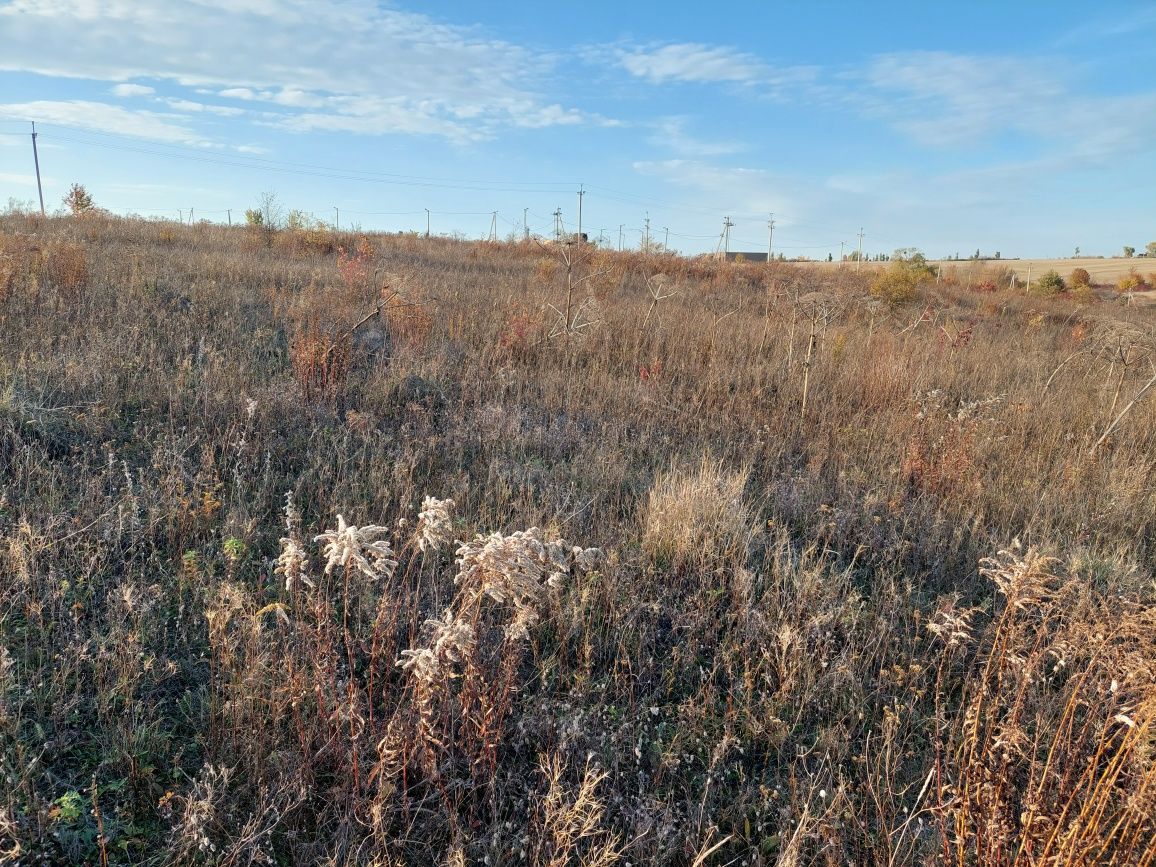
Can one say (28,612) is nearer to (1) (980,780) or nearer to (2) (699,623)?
(2) (699,623)

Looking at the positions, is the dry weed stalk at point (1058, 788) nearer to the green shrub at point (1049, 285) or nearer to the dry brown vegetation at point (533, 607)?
the dry brown vegetation at point (533, 607)

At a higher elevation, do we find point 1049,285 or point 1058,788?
point 1049,285

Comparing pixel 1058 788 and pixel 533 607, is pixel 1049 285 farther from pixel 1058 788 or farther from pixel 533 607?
pixel 533 607

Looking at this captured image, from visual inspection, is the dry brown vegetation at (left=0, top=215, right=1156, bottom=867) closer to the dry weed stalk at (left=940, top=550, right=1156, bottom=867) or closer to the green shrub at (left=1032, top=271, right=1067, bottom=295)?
the dry weed stalk at (left=940, top=550, right=1156, bottom=867)

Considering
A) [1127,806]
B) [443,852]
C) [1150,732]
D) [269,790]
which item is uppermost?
[1127,806]

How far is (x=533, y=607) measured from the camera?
2.50 metres

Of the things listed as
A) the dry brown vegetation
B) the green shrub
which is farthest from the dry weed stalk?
the green shrub

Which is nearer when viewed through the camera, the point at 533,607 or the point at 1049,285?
the point at 533,607

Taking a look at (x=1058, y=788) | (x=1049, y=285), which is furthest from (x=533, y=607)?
(x=1049, y=285)

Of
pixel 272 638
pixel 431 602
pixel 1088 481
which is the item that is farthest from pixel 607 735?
pixel 1088 481

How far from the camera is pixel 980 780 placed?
178 centimetres

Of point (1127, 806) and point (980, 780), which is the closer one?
point (1127, 806)

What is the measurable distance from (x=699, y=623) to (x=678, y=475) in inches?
62.8

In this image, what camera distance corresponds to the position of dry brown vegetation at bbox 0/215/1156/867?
6.39 feet
